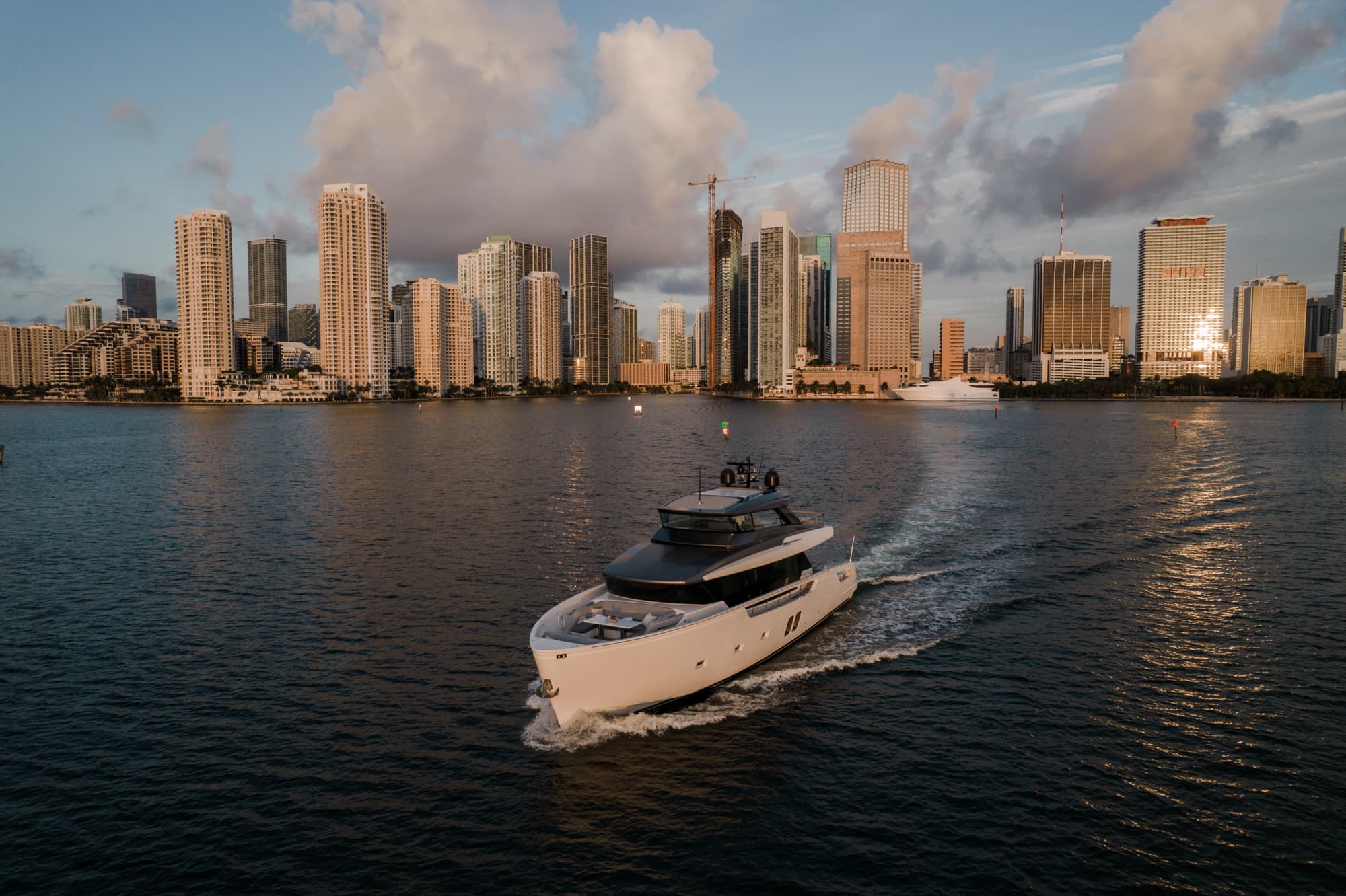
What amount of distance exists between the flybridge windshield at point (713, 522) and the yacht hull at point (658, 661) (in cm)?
237

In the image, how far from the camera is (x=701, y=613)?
65.1 ft

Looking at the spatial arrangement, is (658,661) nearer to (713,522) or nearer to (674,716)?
(674,716)

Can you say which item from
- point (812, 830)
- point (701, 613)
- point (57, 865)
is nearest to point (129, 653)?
point (57, 865)

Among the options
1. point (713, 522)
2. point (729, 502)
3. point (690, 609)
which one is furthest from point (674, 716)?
point (729, 502)

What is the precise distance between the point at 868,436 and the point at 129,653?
10451 cm

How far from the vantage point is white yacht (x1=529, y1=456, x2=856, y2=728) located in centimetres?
1770

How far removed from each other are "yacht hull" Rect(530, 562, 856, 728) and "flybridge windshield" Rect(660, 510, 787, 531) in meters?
2.37

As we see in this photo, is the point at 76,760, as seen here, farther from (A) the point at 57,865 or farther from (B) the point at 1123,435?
(B) the point at 1123,435

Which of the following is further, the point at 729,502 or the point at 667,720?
the point at 729,502

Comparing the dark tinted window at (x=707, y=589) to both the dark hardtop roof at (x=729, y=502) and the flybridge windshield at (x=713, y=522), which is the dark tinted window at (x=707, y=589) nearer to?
the flybridge windshield at (x=713, y=522)

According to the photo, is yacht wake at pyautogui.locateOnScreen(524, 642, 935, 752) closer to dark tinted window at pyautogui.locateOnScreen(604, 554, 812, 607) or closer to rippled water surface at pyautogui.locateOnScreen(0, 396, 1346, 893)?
rippled water surface at pyautogui.locateOnScreen(0, 396, 1346, 893)

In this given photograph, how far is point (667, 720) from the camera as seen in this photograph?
18812 millimetres

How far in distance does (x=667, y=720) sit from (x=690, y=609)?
3.03 metres

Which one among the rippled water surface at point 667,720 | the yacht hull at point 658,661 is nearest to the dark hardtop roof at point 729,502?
the yacht hull at point 658,661
